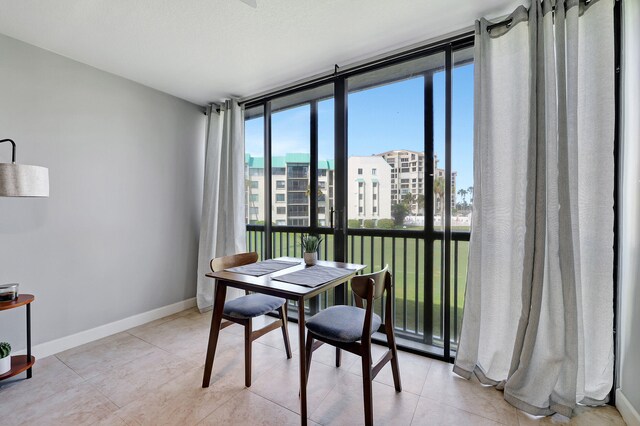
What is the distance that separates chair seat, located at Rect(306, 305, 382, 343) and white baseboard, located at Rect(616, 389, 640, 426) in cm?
137

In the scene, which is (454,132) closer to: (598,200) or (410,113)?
(410,113)

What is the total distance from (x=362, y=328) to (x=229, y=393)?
1005 millimetres

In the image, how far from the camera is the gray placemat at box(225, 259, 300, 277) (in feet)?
6.37

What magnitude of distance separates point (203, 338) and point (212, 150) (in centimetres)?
205

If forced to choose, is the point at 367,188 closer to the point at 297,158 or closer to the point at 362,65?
the point at 297,158

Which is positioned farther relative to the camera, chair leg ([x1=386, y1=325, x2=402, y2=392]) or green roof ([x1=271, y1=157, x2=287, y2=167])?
green roof ([x1=271, y1=157, x2=287, y2=167])

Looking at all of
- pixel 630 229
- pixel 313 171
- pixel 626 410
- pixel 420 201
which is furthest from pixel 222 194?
pixel 626 410

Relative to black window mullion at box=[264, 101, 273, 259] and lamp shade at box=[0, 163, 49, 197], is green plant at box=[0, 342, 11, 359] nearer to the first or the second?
lamp shade at box=[0, 163, 49, 197]

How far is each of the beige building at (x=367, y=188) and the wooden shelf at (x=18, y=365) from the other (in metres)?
2.65

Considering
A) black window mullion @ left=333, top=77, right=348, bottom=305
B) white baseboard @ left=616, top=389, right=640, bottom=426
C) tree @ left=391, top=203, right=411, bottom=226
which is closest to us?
white baseboard @ left=616, top=389, right=640, bottom=426

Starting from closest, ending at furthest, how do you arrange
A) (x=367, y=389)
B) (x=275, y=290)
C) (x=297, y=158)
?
(x=367, y=389) < (x=275, y=290) < (x=297, y=158)

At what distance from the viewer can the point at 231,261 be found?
2.21 metres

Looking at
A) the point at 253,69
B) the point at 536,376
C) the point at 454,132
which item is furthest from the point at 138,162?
the point at 536,376

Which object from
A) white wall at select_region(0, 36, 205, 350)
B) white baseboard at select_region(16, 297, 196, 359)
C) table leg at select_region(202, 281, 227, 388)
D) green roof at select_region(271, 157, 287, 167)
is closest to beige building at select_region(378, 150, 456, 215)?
green roof at select_region(271, 157, 287, 167)
